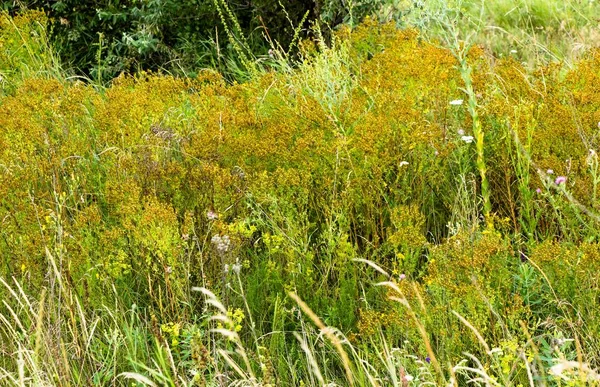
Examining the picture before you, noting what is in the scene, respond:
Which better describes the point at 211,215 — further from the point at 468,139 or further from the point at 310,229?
the point at 468,139

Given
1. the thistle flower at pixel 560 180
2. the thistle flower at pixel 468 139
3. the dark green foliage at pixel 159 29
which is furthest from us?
the dark green foliage at pixel 159 29

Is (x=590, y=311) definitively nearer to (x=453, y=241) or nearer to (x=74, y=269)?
(x=453, y=241)

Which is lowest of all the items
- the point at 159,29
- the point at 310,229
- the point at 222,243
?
the point at 310,229

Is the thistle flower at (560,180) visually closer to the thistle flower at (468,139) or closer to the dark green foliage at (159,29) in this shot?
the thistle flower at (468,139)

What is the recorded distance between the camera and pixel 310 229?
350 centimetres

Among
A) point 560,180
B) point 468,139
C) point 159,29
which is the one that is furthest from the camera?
point 159,29

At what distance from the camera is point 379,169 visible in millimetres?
3201

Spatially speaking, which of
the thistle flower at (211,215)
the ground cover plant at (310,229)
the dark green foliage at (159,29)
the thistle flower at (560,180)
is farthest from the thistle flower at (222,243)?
the dark green foliage at (159,29)

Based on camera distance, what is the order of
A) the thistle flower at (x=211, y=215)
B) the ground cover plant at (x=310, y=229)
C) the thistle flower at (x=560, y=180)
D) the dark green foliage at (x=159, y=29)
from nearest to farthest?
the ground cover plant at (x=310, y=229) → the thistle flower at (x=560, y=180) → the thistle flower at (x=211, y=215) → the dark green foliage at (x=159, y=29)

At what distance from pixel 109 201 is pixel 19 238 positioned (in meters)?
0.37

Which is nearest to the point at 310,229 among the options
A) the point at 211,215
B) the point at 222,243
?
the point at 211,215

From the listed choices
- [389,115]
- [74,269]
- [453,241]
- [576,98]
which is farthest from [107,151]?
[576,98]

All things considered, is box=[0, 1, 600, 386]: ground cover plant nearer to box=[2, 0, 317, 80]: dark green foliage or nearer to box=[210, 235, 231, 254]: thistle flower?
box=[210, 235, 231, 254]: thistle flower

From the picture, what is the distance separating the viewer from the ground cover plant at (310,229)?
8.46 feet
